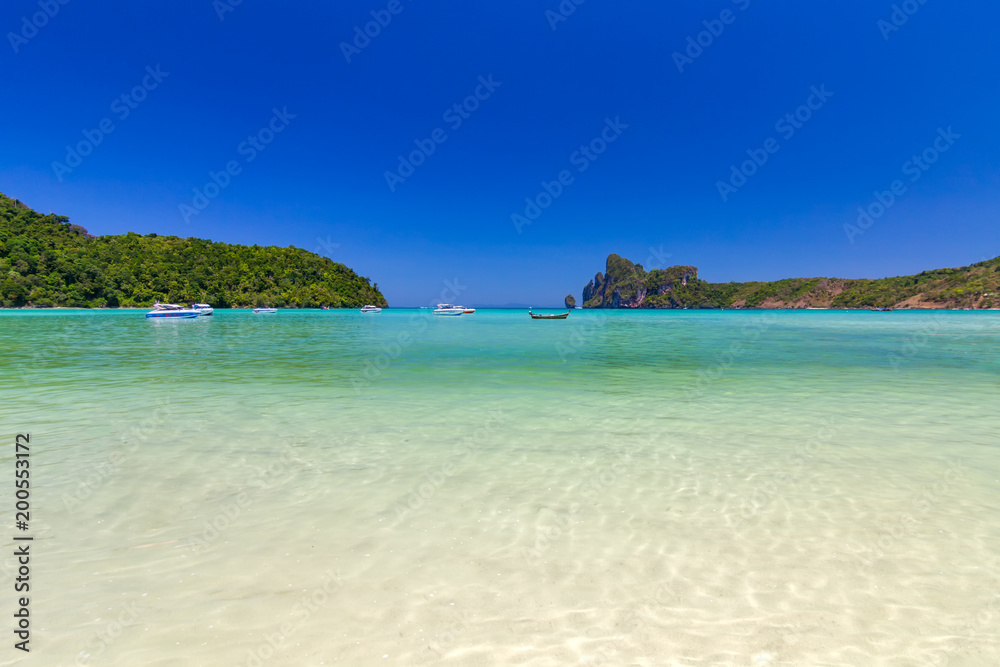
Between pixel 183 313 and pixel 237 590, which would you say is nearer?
pixel 237 590

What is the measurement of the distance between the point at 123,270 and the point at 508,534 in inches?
7514

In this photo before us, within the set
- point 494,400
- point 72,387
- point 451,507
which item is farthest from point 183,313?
point 451,507

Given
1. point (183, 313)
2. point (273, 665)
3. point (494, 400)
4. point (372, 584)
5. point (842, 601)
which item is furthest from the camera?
point (183, 313)

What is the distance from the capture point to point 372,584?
4.29 metres

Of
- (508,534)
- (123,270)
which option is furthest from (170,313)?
(123,270)

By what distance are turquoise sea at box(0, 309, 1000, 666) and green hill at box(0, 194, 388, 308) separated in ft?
540

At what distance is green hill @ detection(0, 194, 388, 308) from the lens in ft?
413

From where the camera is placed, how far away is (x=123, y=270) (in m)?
147

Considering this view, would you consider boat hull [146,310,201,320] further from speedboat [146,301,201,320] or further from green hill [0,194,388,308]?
green hill [0,194,388,308]

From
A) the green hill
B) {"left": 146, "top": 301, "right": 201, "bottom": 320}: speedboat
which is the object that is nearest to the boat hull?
{"left": 146, "top": 301, "right": 201, "bottom": 320}: speedboat

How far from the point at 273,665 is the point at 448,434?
6592mm

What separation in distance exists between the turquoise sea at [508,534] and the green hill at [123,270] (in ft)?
540

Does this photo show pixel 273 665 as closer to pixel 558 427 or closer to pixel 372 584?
pixel 372 584

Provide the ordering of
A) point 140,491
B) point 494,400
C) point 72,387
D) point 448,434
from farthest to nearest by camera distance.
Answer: point 72,387, point 494,400, point 448,434, point 140,491
